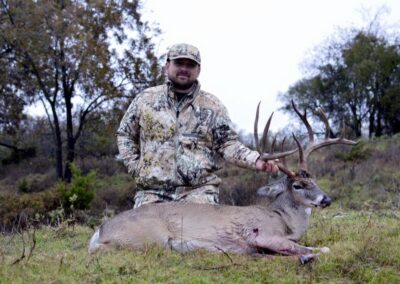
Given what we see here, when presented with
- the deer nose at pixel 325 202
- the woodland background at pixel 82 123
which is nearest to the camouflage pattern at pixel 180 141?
the deer nose at pixel 325 202

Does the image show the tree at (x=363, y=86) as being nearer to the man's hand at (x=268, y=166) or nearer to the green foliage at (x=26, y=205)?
the green foliage at (x=26, y=205)

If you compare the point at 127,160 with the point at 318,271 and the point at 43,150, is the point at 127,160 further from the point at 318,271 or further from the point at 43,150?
the point at 43,150

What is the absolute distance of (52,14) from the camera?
68.1 feet

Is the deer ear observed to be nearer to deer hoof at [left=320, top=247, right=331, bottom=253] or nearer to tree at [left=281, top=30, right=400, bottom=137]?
deer hoof at [left=320, top=247, right=331, bottom=253]

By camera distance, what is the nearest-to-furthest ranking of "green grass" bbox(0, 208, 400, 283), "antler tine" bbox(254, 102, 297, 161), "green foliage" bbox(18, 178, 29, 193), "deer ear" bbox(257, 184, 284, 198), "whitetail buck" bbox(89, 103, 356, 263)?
"green grass" bbox(0, 208, 400, 283), "whitetail buck" bbox(89, 103, 356, 263), "antler tine" bbox(254, 102, 297, 161), "deer ear" bbox(257, 184, 284, 198), "green foliage" bbox(18, 178, 29, 193)

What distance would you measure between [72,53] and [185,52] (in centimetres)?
1489

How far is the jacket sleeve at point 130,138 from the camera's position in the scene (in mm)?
6691

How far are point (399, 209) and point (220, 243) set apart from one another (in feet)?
14.0

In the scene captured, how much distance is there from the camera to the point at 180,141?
6.41 metres

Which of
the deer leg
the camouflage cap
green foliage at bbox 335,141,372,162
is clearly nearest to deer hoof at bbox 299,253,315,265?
the deer leg

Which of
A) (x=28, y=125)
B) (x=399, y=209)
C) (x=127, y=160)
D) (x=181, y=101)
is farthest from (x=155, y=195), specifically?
(x=28, y=125)

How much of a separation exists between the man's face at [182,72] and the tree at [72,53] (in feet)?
46.9

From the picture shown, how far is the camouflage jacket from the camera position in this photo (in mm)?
6367

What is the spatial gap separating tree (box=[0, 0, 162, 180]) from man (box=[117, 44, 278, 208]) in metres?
14.3
